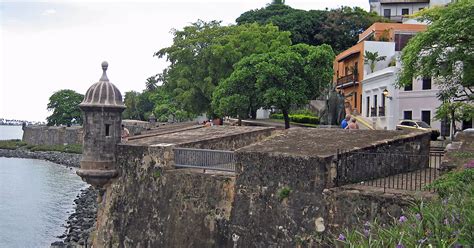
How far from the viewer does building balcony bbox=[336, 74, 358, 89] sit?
123 ft

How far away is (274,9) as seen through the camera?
6625cm

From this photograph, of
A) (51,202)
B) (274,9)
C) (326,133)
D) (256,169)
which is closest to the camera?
(256,169)

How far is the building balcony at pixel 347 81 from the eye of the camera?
→ 123ft

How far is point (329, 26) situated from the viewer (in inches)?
2120

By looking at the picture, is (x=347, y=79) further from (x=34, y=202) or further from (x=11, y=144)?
(x=11, y=144)

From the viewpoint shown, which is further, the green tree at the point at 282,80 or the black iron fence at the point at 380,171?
the green tree at the point at 282,80

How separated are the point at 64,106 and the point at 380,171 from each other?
78109 mm

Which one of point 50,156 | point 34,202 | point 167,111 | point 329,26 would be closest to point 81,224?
point 34,202

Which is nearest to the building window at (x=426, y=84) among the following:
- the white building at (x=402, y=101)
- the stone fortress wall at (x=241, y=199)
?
the white building at (x=402, y=101)

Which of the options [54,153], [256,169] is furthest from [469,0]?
[54,153]

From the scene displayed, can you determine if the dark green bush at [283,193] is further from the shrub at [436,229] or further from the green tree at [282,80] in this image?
the green tree at [282,80]

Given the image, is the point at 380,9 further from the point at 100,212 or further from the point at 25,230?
the point at 100,212

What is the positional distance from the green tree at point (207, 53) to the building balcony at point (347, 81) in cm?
611

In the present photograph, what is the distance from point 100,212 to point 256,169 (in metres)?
6.13
